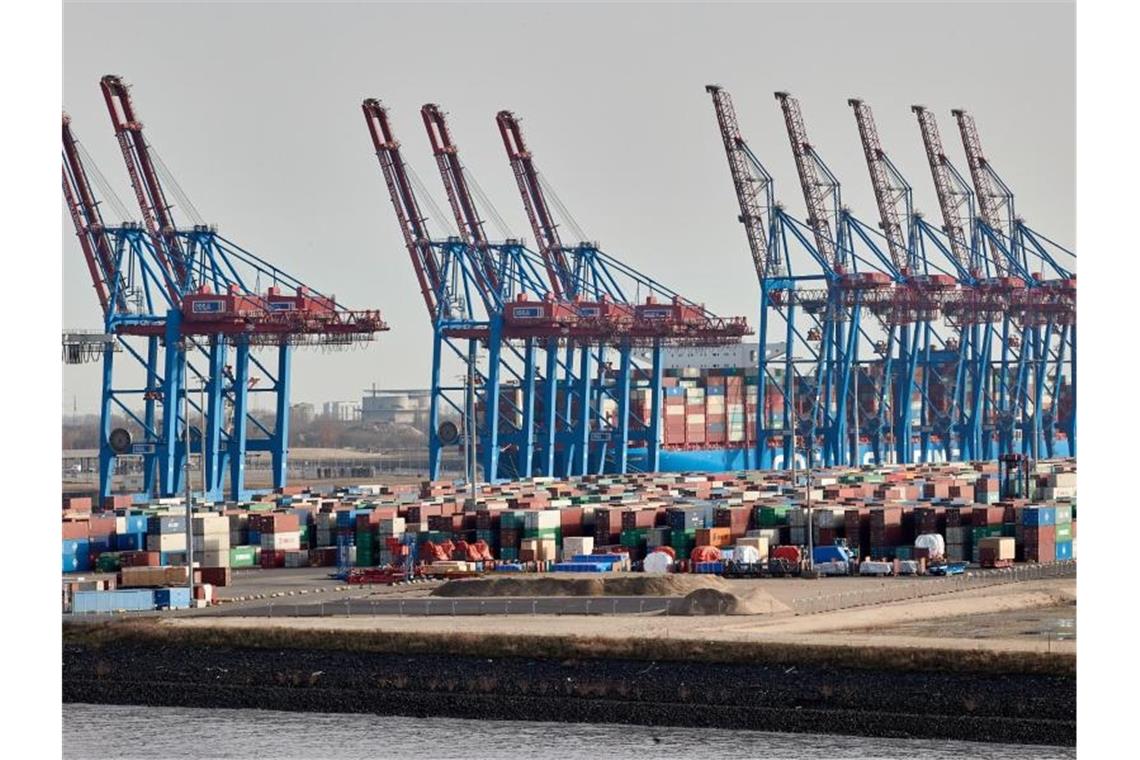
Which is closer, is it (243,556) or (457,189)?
(243,556)

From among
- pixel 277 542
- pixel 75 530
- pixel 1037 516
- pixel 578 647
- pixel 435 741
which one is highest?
pixel 1037 516

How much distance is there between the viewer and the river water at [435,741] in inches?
1382

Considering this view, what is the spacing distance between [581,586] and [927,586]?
8.06 m

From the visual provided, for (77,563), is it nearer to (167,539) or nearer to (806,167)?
(167,539)

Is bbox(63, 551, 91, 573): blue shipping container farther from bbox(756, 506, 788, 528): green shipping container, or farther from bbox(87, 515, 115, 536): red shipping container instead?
bbox(756, 506, 788, 528): green shipping container

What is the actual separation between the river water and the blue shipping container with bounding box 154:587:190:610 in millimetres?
10488

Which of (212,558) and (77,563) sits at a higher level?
(212,558)

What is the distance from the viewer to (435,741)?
3669 cm

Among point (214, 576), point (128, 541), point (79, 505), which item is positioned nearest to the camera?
point (214, 576)

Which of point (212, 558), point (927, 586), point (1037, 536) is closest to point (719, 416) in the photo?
point (1037, 536)

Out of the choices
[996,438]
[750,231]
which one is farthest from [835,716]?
[996,438]

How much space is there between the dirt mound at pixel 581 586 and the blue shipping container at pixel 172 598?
18.0ft

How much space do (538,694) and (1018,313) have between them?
3303 inches
